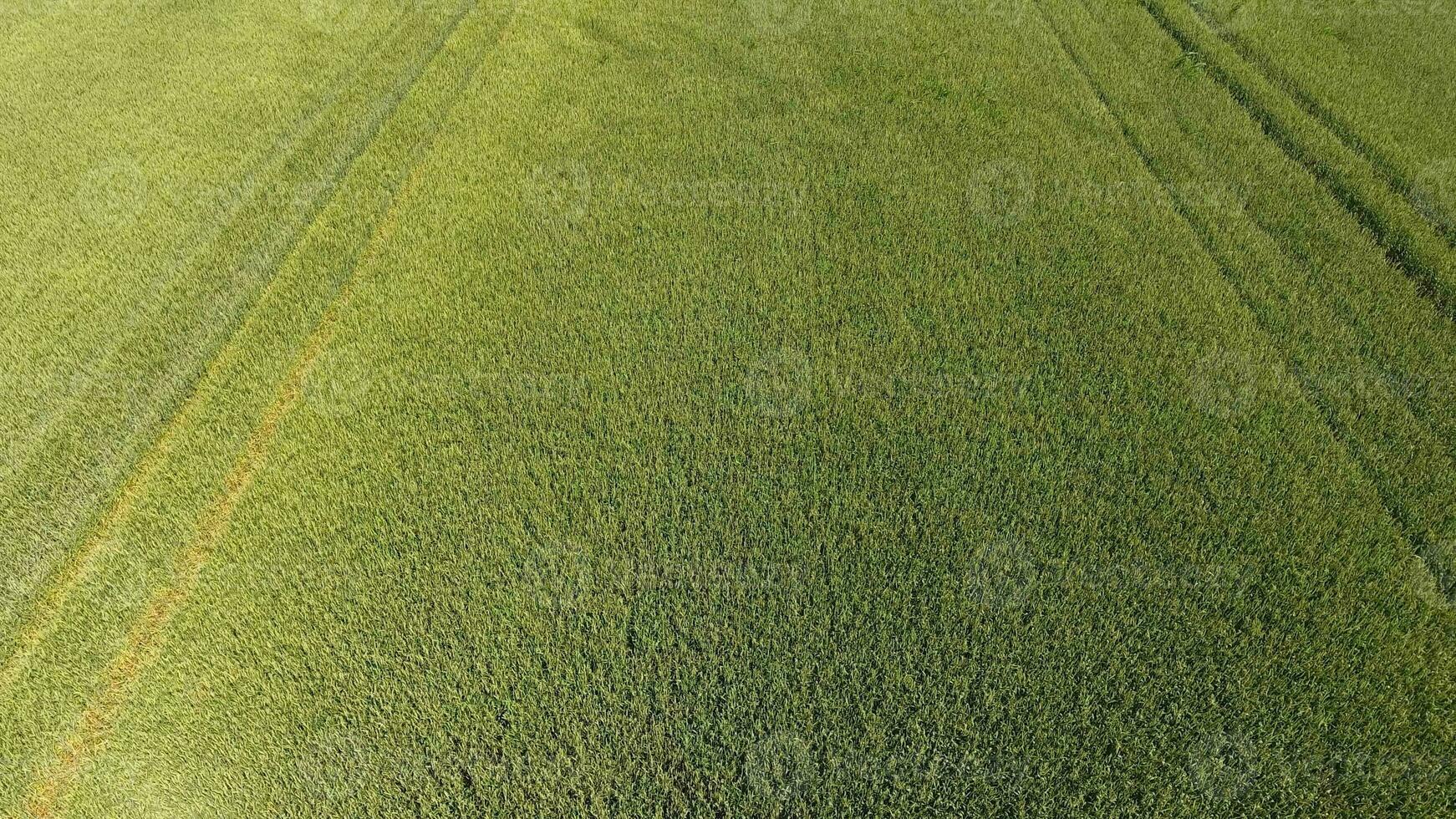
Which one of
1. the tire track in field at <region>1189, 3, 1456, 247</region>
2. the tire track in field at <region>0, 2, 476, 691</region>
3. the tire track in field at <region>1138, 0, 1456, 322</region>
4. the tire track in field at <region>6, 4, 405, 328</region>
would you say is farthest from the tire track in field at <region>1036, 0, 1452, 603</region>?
the tire track in field at <region>6, 4, 405, 328</region>

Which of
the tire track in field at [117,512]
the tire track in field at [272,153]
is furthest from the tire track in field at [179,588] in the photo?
the tire track in field at [272,153]

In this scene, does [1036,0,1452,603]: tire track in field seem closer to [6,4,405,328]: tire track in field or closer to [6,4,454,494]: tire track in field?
[6,4,454,494]: tire track in field

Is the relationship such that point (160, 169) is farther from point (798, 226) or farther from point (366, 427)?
point (798, 226)

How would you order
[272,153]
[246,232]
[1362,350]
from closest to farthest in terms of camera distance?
1. [1362,350]
2. [246,232]
3. [272,153]

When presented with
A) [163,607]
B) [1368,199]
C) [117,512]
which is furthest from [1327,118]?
[117,512]

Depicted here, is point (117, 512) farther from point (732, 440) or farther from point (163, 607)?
point (732, 440)
